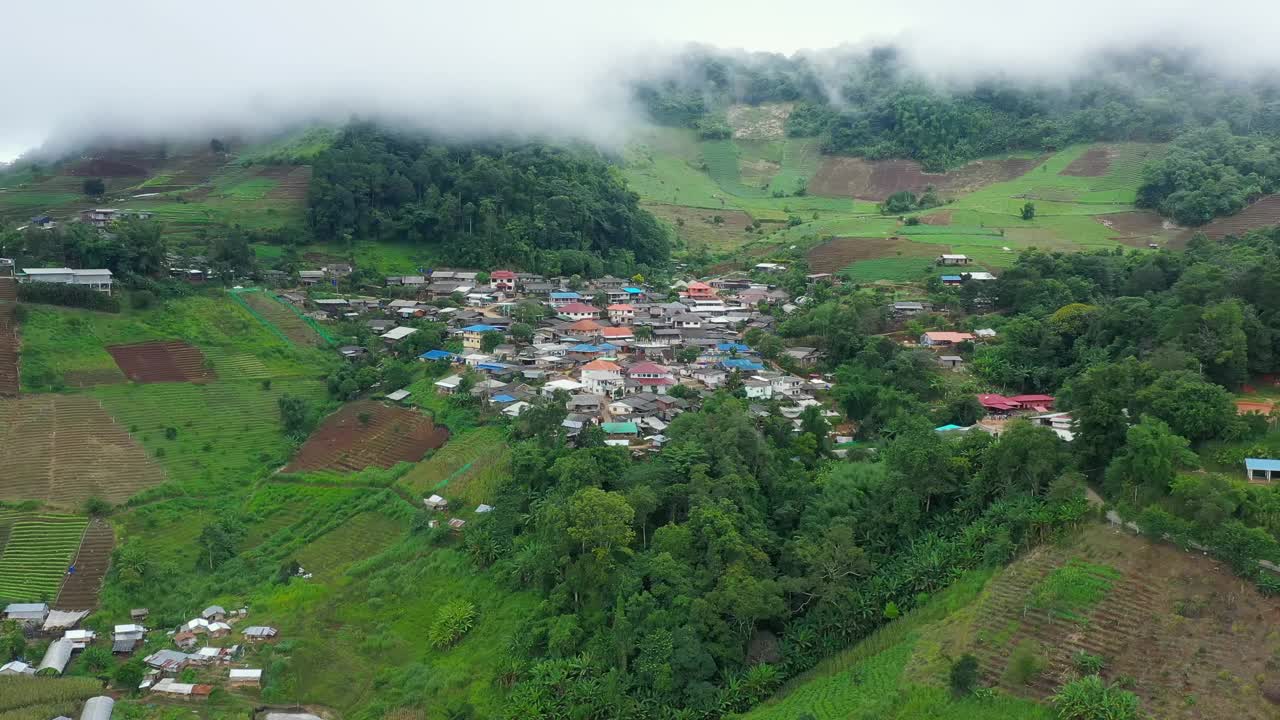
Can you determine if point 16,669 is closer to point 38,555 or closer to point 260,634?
point 38,555

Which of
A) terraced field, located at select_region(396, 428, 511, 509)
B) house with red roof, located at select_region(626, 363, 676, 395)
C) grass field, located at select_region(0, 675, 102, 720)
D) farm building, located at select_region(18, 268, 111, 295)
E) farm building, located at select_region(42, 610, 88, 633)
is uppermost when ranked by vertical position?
farm building, located at select_region(18, 268, 111, 295)

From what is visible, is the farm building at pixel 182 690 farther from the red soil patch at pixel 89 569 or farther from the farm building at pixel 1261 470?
the farm building at pixel 1261 470

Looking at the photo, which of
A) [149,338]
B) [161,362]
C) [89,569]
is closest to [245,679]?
[89,569]

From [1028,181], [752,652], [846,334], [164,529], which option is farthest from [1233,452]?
[1028,181]

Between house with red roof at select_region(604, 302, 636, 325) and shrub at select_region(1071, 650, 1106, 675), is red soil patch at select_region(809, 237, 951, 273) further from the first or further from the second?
shrub at select_region(1071, 650, 1106, 675)

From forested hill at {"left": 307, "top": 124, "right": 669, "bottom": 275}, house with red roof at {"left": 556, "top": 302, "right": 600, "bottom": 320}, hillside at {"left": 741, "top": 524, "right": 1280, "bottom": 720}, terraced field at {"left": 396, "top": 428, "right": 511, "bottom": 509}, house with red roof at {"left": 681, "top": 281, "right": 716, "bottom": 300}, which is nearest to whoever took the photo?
hillside at {"left": 741, "top": 524, "right": 1280, "bottom": 720}

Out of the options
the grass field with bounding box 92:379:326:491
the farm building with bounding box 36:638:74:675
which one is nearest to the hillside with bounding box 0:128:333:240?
the grass field with bounding box 92:379:326:491

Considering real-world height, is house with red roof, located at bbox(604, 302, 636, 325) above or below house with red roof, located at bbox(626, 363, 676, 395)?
above

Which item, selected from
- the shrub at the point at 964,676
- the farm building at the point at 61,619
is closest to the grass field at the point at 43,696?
the farm building at the point at 61,619
